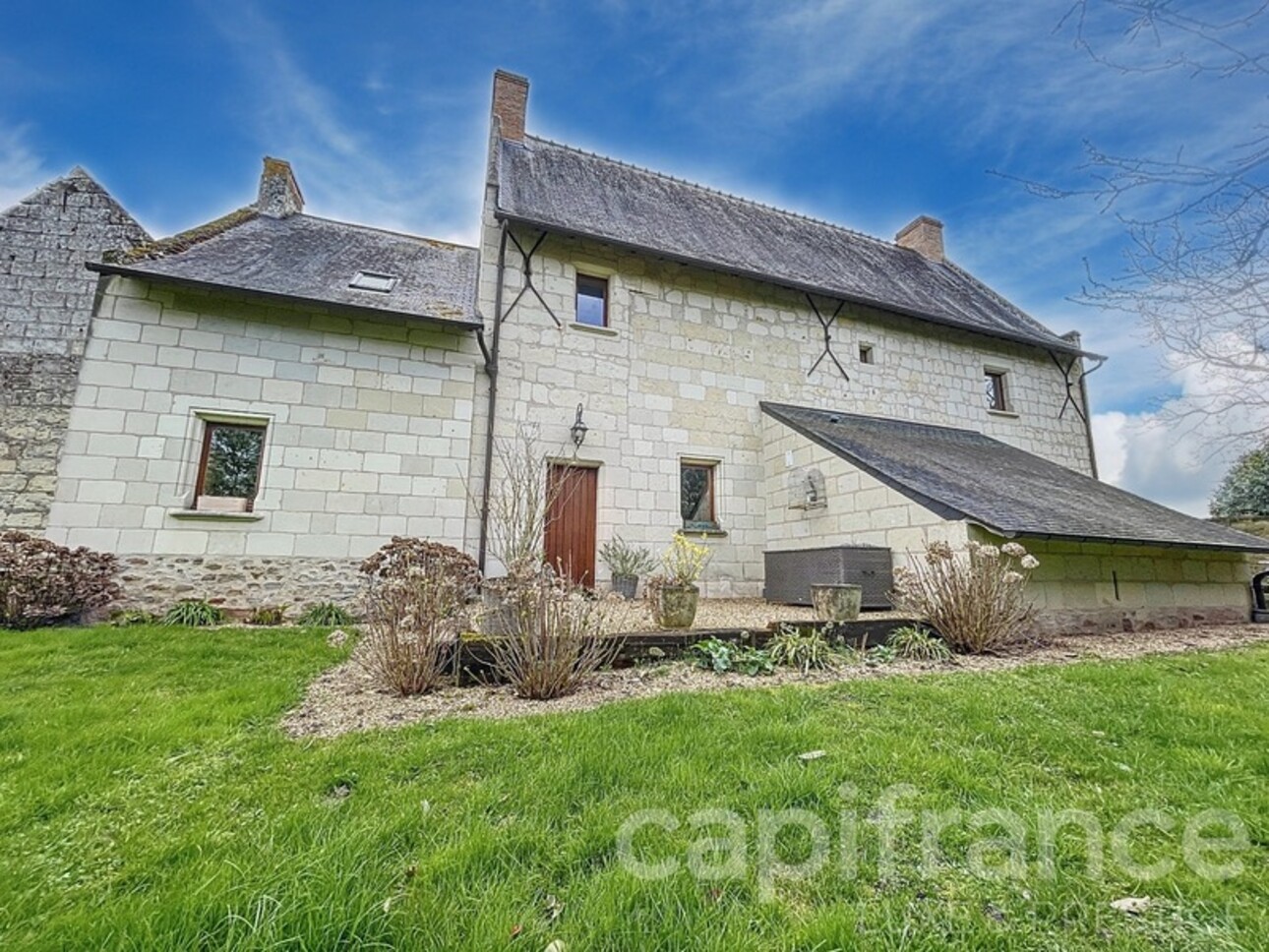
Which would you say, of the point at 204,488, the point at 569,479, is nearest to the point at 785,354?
the point at 569,479

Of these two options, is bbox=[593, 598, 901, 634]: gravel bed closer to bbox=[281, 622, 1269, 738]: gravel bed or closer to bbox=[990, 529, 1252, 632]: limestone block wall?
bbox=[281, 622, 1269, 738]: gravel bed

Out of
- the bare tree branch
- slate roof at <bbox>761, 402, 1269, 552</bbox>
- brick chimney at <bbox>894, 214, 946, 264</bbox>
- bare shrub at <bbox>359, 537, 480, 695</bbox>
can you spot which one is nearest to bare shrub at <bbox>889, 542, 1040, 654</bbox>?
slate roof at <bbox>761, 402, 1269, 552</bbox>

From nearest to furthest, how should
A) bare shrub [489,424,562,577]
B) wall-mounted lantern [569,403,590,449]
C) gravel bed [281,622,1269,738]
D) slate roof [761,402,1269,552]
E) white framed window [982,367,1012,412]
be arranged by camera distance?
gravel bed [281,622,1269,738] → slate roof [761,402,1269,552] → bare shrub [489,424,562,577] → wall-mounted lantern [569,403,590,449] → white framed window [982,367,1012,412]

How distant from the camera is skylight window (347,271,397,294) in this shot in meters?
7.55

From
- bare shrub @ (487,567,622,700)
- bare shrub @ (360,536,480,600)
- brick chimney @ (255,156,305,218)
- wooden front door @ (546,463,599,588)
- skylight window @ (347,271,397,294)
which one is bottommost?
bare shrub @ (487,567,622,700)

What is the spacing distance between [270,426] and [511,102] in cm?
772

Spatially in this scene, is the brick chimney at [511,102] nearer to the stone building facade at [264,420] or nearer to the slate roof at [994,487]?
the stone building facade at [264,420]

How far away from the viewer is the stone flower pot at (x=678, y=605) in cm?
468

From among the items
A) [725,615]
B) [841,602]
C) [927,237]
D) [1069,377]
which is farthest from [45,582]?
[927,237]

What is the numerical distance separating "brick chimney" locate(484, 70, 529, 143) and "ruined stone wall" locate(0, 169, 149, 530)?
6.25 m

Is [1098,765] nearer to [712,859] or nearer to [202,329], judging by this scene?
[712,859]

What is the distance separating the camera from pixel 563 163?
1055cm

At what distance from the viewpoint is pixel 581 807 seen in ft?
6.22

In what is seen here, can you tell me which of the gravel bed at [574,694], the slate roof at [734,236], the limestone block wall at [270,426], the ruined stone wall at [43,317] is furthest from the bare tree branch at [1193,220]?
the ruined stone wall at [43,317]
